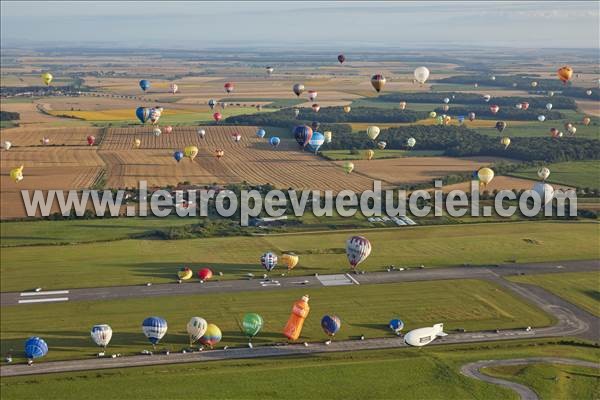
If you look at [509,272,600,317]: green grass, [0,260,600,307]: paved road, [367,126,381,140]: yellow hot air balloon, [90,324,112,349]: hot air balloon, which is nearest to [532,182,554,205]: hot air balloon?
[0,260,600,307]: paved road

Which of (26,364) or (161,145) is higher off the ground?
(161,145)

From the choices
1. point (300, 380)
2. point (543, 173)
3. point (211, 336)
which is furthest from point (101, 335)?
point (543, 173)

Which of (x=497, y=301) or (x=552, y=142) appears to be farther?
(x=552, y=142)

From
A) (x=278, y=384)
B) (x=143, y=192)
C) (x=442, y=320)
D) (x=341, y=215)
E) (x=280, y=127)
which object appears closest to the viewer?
(x=278, y=384)

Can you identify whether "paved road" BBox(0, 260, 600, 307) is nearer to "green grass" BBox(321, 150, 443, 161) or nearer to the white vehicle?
the white vehicle

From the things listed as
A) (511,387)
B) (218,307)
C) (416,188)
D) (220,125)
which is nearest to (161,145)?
(220,125)

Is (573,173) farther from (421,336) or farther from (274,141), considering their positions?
(421,336)

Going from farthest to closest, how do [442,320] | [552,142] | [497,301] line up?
[552,142] < [497,301] < [442,320]

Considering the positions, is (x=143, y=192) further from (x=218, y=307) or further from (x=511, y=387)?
(x=511, y=387)
